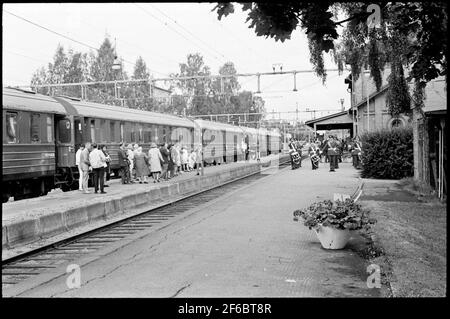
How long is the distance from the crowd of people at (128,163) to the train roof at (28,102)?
1.82 metres

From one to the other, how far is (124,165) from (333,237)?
13762 mm

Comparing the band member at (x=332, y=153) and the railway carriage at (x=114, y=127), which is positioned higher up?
the railway carriage at (x=114, y=127)

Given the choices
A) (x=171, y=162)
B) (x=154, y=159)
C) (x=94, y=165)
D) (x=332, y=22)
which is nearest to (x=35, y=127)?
(x=94, y=165)

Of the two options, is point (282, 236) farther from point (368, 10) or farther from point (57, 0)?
point (57, 0)

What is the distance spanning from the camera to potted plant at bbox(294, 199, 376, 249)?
8922 mm

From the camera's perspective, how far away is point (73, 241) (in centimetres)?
1120

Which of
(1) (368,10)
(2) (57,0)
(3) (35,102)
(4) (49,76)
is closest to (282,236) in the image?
(1) (368,10)

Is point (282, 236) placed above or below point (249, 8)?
below

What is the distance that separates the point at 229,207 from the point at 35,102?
8.07 metres

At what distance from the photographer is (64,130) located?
20.8 m

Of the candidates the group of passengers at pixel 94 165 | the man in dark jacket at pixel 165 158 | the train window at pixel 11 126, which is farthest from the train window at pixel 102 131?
the train window at pixel 11 126

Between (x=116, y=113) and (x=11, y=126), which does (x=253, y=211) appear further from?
(x=116, y=113)

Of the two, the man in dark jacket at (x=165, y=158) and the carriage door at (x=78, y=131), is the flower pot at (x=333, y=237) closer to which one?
the carriage door at (x=78, y=131)

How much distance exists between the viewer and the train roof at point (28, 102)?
1691 centimetres
